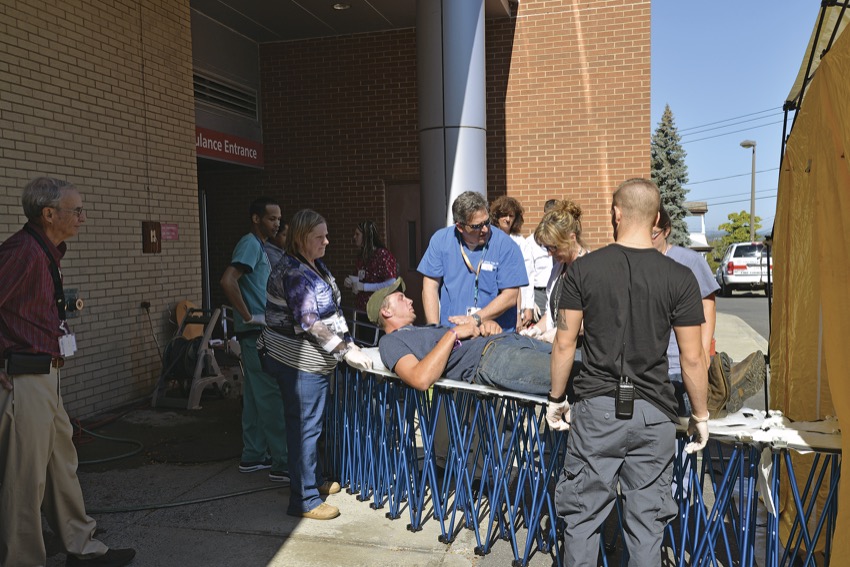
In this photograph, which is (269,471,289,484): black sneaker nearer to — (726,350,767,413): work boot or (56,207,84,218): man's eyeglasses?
(56,207,84,218): man's eyeglasses

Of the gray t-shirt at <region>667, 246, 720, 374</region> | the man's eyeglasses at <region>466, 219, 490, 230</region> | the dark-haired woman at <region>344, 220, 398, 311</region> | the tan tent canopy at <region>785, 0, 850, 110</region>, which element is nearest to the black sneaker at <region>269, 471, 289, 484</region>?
the man's eyeglasses at <region>466, 219, 490, 230</region>

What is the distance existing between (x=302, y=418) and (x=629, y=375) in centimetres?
207

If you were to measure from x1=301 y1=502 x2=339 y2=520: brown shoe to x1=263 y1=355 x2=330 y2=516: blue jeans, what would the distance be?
0.10 ft

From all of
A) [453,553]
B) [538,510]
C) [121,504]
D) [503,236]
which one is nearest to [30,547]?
[121,504]

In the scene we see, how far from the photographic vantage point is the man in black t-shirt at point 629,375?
285 cm

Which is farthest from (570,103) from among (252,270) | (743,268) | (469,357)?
(743,268)

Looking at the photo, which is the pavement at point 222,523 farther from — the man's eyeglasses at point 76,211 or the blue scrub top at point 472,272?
the man's eyeglasses at point 76,211

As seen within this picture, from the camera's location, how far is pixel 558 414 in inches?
126

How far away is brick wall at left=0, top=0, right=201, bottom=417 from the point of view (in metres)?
6.19

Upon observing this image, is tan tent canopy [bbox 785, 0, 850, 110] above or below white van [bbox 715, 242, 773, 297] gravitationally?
above

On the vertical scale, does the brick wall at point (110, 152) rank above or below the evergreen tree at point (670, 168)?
below

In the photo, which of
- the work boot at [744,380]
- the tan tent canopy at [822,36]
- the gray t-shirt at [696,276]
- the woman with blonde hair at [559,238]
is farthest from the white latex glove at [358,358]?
the tan tent canopy at [822,36]

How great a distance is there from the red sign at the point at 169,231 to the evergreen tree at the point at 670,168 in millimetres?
38646

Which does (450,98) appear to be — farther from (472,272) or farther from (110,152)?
(110,152)
